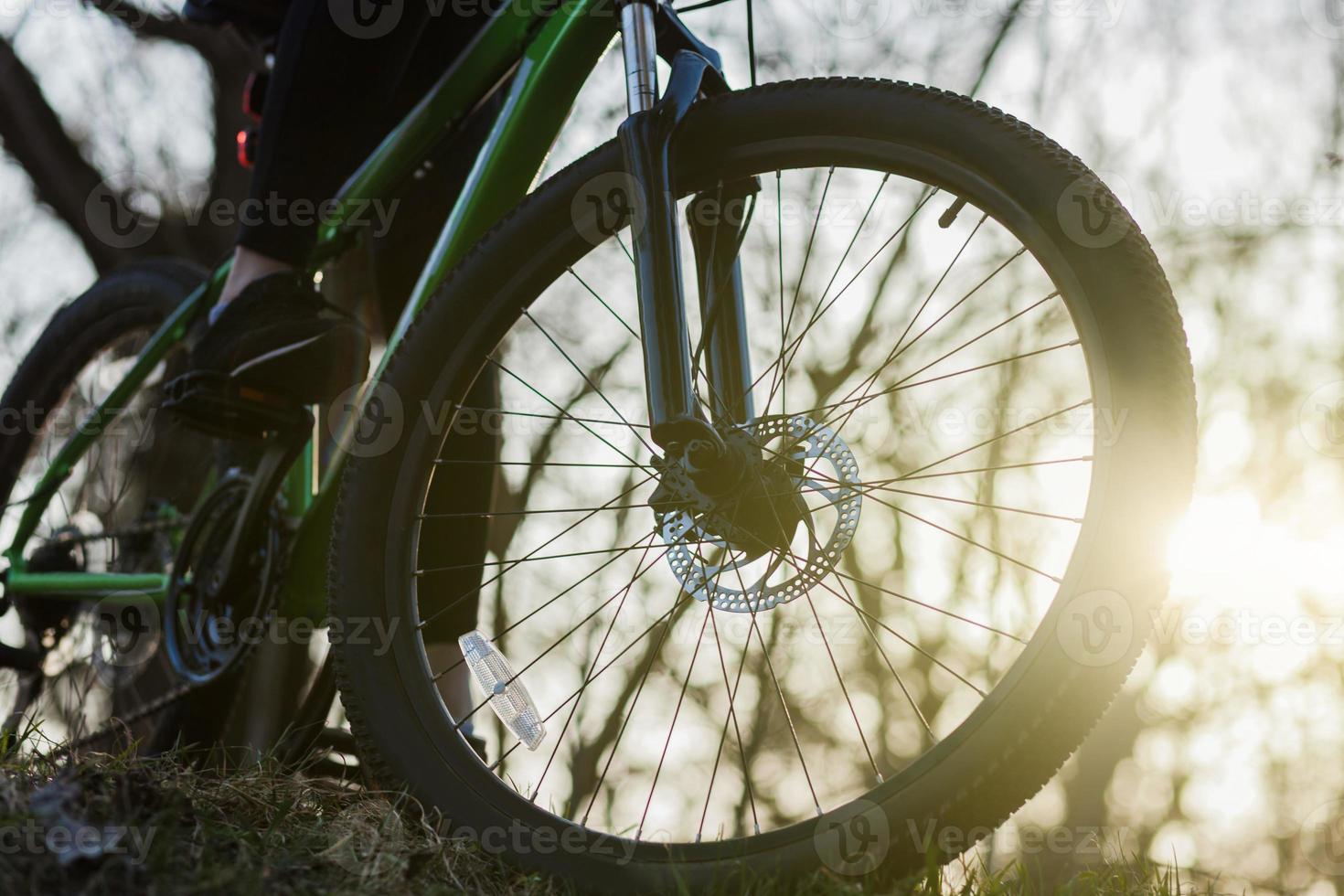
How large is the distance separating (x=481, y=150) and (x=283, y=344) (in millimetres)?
448

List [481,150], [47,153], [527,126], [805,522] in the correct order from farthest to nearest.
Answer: [47,153] < [481,150] < [527,126] < [805,522]

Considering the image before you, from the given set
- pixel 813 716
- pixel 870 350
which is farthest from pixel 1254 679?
pixel 870 350

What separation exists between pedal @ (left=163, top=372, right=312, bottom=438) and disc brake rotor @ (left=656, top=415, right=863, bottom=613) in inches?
30.0

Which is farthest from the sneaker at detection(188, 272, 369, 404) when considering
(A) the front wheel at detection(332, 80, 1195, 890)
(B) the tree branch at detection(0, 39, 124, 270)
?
(B) the tree branch at detection(0, 39, 124, 270)

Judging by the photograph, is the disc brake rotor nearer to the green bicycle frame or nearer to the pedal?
the green bicycle frame

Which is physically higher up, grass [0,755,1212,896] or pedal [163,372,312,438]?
pedal [163,372,312,438]

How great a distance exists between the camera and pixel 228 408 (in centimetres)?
160

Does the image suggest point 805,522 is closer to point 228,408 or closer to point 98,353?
point 228,408

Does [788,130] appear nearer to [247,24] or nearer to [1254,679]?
[247,24]

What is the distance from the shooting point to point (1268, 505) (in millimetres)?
6816

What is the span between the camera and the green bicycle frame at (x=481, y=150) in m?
1.50

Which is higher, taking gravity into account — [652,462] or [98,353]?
[98,353]

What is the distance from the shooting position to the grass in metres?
0.78

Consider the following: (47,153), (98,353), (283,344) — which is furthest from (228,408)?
(47,153)
